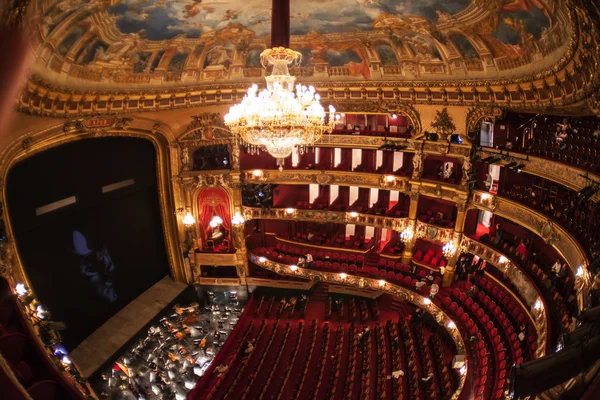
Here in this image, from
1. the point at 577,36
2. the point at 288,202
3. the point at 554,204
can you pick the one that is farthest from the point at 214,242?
the point at 577,36

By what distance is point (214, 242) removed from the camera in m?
20.1

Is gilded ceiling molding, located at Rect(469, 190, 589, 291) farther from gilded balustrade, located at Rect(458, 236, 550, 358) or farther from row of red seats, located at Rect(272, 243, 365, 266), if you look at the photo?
row of red seats, located at Rect(272, 243, 365, 266)

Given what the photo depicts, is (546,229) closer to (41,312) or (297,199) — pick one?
(297,199)

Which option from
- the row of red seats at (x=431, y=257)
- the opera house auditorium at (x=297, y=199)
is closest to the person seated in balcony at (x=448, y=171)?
the opera house auditorium at (x=297, y=199)

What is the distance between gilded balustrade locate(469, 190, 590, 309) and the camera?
812 centimetres

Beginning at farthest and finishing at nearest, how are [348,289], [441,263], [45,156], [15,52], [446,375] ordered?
1. [348,289]
2. [441,263]
3. [45,156]
4. [446,375]
5. [15,52]

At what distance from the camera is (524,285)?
39.4 feet

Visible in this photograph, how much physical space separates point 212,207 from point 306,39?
9800 mm

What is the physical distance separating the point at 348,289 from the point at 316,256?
2.35 m

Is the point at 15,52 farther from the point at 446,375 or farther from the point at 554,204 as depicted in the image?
the point at 554,204

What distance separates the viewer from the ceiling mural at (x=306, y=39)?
10.0 metres

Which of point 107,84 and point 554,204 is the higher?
point 107,84

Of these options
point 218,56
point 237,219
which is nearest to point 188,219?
→ point 237,219

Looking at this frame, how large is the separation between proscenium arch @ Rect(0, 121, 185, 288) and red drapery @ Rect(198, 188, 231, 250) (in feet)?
4.43
